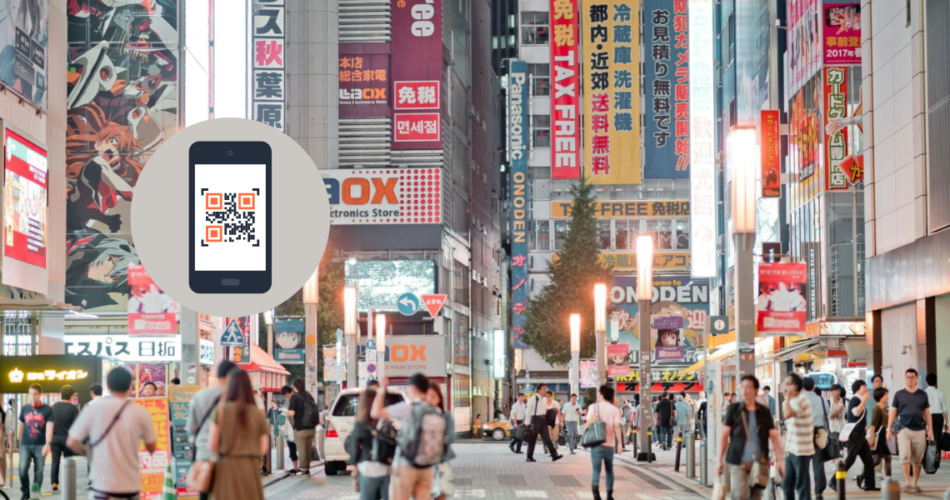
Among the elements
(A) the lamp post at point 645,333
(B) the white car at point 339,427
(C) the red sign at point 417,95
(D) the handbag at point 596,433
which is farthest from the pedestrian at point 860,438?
(C) the red sign at point 417,95

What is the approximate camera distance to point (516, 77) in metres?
86.2

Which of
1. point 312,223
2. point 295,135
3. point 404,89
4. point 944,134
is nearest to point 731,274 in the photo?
point 404,89

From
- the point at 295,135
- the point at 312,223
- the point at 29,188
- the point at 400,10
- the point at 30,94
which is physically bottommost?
the point at 312,223

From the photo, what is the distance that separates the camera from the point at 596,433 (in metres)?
19.1

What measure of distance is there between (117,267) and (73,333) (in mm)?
3196

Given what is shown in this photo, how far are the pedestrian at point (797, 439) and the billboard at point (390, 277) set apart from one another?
193 ft

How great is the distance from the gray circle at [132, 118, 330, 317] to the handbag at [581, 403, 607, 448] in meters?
12.6

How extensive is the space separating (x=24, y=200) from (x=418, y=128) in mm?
40839

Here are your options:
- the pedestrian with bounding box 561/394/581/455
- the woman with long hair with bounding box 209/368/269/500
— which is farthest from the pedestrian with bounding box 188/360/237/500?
the pedestrian with bounding box 561/394/581/455

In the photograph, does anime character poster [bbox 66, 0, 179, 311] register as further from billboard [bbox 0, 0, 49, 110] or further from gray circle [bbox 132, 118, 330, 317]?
gray circle [bbox 132, 118, 330, 317]

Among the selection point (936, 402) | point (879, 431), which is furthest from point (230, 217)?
point (936, 402)

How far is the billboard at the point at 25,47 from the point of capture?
35500 millimetres

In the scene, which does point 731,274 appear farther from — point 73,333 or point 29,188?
point 29,188

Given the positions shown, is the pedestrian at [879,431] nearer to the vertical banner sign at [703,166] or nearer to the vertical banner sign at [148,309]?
the vertical banner sign at [148,309]
